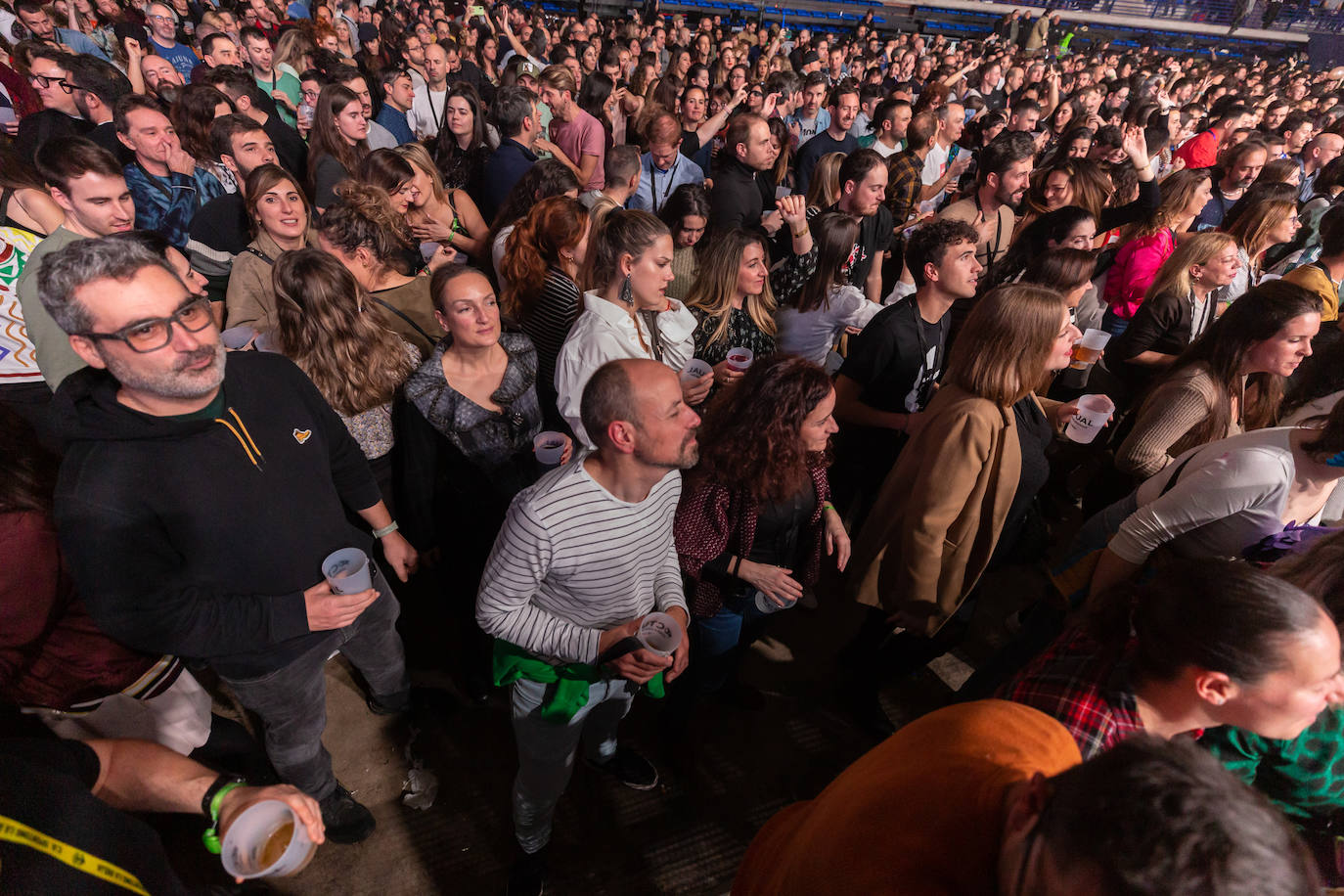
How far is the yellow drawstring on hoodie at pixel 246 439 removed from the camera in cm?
182

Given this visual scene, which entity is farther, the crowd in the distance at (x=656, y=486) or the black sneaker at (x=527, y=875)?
the black sneaker at (x=527, y=875)

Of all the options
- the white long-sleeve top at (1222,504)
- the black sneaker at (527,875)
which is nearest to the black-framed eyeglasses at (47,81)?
the black sneaker at (527,875)

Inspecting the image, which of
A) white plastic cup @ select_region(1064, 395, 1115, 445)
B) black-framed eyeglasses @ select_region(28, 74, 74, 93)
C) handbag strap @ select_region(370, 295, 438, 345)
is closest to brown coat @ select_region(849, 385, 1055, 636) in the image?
white plastic cup @ select_region(1064, 395, 1115, 445)

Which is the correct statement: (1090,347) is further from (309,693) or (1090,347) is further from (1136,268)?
(309,693)

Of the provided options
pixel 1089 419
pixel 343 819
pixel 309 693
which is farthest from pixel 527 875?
pixel 1089 419

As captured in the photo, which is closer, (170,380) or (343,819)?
(170,380)

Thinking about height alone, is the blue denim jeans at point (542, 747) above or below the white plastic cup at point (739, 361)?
below

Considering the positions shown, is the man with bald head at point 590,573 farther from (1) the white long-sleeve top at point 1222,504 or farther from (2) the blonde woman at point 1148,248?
(2) the blonde woman at point 1148,248

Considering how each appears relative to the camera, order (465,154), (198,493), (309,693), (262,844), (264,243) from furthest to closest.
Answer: (465,154), (264,243), (309,693), (198,493), (262,844)

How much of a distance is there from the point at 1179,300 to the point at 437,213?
15.9 feet

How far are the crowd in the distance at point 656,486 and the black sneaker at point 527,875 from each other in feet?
0.05

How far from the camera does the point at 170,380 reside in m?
1.63

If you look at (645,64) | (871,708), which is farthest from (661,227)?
(645,64)

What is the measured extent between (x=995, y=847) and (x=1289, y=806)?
4.70ft
